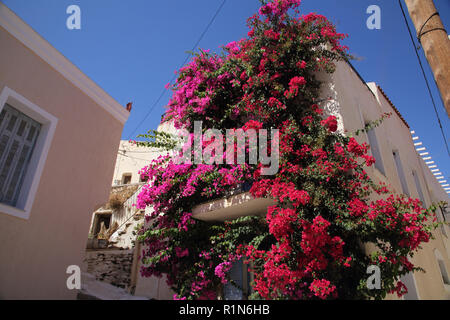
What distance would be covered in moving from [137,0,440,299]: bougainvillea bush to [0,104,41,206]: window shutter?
2357mm

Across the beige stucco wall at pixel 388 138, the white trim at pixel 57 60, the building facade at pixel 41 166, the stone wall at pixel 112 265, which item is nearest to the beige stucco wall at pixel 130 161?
the stone wall at pixel 112 265

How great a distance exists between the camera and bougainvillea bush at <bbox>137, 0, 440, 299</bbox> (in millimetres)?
4176

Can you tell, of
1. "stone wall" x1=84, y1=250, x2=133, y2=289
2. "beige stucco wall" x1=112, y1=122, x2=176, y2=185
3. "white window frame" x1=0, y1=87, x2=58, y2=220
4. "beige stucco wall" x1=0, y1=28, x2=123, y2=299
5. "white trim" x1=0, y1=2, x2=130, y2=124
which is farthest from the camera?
"beige stucco wall" x1=112, y1=122, x2=176, y2=185

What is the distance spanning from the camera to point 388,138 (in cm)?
912

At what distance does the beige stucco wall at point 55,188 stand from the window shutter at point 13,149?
0.33 metres

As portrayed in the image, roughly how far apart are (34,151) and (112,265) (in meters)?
5.43

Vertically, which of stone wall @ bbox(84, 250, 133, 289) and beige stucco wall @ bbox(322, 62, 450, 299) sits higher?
beige stucco wall @ bbox(322, 62, 450, 299)

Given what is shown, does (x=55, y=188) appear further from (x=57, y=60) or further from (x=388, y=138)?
(x=388, y=138)

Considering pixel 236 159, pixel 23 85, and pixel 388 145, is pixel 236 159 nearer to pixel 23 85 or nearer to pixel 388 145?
pixel 23 85

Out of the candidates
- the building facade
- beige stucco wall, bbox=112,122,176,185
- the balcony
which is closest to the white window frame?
the building facade

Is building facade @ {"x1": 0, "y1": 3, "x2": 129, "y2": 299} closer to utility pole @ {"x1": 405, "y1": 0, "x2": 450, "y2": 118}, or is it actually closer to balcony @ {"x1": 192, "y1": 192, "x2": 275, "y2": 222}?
balcony @ {"x1": 192, "y1": 192, "x2": 275, "y2": 222}

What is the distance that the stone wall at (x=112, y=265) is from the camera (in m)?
8.71

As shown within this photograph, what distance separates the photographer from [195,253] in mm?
6020

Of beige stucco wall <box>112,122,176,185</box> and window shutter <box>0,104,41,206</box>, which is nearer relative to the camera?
window shutter <box>0,104,41,206</box>
